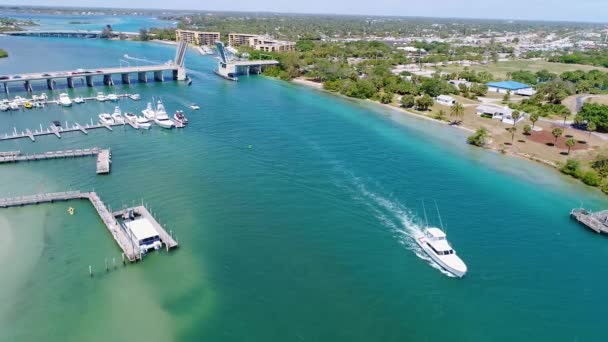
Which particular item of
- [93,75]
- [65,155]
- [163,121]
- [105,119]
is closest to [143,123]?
[163,121]

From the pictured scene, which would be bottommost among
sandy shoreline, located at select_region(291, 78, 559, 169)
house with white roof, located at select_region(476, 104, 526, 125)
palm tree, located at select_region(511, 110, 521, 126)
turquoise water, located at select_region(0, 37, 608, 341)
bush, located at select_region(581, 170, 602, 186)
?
turquoise water, located at select_region(0, 37, 608, 341)

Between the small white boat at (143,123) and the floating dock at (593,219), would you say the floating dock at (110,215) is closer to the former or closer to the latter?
the small white boat at (143,123)

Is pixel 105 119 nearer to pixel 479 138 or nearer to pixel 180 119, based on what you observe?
pixel 180 119

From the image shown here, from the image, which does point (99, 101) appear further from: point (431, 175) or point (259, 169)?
point (431, 175)

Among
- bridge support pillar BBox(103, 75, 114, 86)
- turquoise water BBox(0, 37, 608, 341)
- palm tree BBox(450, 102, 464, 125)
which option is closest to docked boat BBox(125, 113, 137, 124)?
turquoise water BBox(0, 37, 608, 341)

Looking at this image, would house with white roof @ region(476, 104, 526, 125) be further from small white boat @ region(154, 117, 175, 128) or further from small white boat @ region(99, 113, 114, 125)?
small white boat @ region(99, 113, 114, 125)

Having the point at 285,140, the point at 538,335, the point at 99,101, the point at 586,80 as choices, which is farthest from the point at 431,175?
the point at 586,80
